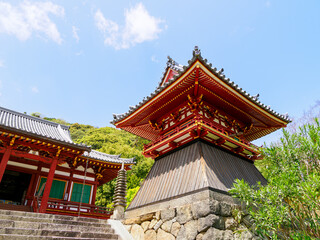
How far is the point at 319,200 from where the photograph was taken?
15.0 feet

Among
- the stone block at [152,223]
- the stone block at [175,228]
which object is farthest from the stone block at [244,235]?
the stone block at [152,223]

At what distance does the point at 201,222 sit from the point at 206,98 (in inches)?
194

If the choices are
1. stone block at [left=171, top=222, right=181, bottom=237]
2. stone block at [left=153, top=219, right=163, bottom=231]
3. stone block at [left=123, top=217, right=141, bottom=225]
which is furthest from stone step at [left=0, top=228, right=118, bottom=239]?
stone block at [left=171, top=222, right=181, bottom=237]

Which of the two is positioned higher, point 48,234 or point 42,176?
point 42,176

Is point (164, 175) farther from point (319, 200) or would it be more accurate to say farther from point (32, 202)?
point (32, 202)

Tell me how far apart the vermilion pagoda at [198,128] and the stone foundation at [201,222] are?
1.61 ft

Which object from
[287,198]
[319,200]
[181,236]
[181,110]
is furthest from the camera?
[181,110]

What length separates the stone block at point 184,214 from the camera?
635 centimetres

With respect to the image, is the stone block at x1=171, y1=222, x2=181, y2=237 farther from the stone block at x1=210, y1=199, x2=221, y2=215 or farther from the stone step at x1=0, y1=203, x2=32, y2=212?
the stone step at x1=0, y1=203, x2=32, y2=212

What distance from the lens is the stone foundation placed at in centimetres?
586

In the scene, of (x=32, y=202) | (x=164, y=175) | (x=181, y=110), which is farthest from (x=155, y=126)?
(x=32, y=202)

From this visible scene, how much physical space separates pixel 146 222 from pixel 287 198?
14.9 ft

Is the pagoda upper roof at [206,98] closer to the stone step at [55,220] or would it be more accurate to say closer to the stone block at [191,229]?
the stone step at [55,220]

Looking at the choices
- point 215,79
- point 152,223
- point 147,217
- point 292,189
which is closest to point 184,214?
point 152,223
